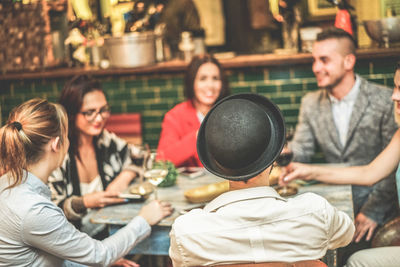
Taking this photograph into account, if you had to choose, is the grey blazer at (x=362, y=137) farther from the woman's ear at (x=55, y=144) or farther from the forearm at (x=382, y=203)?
the woman's ear at (x=55, y=144)

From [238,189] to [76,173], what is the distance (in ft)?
4.87

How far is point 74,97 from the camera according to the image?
278cm

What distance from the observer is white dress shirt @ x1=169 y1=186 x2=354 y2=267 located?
1427mm

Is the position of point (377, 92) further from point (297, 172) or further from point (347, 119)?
point (297, 172)

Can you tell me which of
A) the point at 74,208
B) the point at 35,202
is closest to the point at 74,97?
the point at 74,208

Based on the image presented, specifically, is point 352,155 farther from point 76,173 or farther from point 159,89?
point 159,89

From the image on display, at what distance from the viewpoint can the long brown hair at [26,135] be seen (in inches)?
71.7

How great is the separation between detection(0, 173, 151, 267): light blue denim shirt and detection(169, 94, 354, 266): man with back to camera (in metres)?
0.55

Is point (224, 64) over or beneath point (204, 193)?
over

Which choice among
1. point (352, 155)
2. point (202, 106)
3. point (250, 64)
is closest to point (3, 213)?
point (202, 106)

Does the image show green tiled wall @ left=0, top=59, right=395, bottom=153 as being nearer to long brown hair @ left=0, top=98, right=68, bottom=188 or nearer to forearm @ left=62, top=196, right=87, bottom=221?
forearm @ left=62, top=196, right=87, bottom=221

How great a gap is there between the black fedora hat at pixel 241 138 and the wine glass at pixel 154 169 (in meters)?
0.83

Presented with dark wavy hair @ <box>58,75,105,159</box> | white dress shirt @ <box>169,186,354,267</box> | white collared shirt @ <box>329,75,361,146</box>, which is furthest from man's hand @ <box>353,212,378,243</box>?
dark wavy hair @ <box>58,75,105,159</box>

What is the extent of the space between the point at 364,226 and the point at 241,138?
1.71m
